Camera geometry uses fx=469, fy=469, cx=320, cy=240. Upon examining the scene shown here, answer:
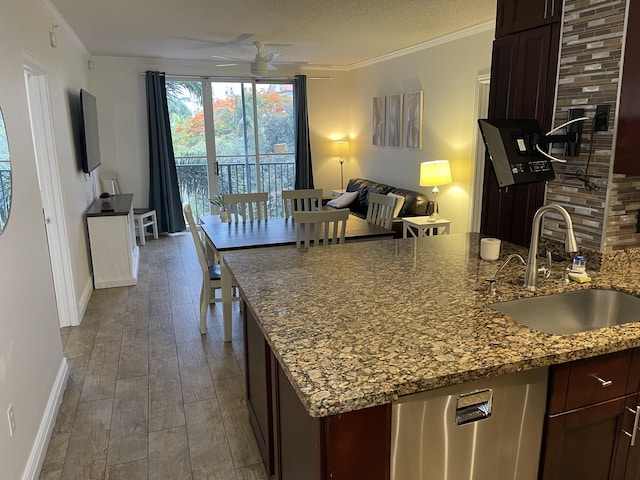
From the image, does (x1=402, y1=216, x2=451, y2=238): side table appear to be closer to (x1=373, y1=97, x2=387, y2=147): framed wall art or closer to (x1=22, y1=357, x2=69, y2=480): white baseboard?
(x1=373, y1=97, x2=387, y2=147): framed wall art

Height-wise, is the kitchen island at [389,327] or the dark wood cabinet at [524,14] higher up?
the dark wood cabinet at [524,14]

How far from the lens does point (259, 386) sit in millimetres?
2098

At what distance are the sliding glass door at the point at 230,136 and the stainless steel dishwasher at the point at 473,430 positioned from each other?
6607 mm

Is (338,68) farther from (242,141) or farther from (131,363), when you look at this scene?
(131,363)

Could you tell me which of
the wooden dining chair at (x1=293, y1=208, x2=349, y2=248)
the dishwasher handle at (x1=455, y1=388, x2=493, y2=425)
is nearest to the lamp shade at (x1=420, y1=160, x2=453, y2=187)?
the wooden dining chair at (x1=293, y1=208, x2=349, y2=248)

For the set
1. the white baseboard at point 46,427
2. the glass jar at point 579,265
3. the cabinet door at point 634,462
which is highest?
the glass jar at point 579,265

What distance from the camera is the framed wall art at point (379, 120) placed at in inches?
267

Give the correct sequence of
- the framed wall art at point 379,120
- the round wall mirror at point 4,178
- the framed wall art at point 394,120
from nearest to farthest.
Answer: the round wall mirror at point 4,178 → the framed wall art at point 394,120 → the framed wall art at point 379,120

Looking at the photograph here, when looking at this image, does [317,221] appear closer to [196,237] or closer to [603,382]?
[196,237]

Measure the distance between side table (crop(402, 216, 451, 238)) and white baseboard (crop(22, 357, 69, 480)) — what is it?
3.47 meters

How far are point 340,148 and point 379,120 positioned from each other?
1204 millimetres

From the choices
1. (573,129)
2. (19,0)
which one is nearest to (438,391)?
(573,129)

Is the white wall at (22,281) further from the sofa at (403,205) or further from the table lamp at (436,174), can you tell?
the table lamp at (436,174)

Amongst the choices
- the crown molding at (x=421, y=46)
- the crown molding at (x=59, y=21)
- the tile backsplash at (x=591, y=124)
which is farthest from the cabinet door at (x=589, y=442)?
the crown molding at (x=59, y=21)
